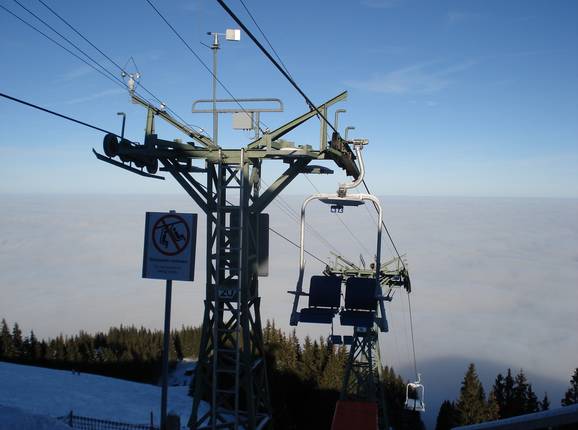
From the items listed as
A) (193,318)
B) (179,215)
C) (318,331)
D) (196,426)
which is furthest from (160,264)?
(193,318)

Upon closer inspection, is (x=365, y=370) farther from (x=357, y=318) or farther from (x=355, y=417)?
(x=355, y=417)

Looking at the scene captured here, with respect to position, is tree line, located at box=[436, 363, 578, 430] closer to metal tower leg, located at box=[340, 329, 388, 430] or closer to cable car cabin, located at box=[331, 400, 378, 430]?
metal tower leg, located at box=[340, 329, 388, 430]

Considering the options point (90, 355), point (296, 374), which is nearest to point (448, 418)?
point (296, 374)

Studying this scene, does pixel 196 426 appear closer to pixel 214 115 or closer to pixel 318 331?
pixel 214 115

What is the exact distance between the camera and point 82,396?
3500 centimetres

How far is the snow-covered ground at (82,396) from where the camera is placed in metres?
31.3

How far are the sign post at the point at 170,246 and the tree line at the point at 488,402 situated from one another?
3422cm

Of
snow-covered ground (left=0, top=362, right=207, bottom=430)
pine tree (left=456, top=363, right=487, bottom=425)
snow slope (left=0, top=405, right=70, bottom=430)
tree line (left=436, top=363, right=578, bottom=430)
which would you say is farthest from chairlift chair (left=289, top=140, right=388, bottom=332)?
pine tree (left=456, top=363, right=487, bottom=425)

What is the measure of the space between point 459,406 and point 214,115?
35.7 metres

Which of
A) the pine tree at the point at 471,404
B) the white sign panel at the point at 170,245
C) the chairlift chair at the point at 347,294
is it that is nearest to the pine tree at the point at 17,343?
the pine tree at the point at 471,404

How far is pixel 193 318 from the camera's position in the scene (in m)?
191

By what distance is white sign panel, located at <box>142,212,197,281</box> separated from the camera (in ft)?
27.4

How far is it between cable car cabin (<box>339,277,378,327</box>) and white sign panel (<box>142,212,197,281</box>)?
308 inches

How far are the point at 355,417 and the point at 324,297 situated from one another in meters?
3.70
